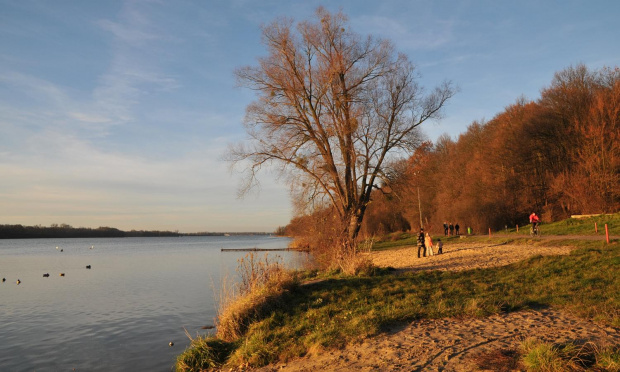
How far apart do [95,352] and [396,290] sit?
27.0ft

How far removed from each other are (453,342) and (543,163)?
129 ft

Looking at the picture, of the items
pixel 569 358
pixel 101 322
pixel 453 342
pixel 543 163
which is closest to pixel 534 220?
pixel 543 163

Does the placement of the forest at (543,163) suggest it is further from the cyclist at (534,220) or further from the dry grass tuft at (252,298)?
the dry grass tuft at (252,298)

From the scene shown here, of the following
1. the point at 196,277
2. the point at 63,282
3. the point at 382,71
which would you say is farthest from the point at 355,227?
the point at 63,282

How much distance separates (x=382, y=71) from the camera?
23484mm

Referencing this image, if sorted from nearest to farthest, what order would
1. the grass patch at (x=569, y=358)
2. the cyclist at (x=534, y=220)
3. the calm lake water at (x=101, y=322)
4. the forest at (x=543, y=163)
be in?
the grass patch at (x=569, y=358), the calm lake water at (x=101, y=322), the cyclist at (x=534, y=220), the forest at (x=543, y=163)

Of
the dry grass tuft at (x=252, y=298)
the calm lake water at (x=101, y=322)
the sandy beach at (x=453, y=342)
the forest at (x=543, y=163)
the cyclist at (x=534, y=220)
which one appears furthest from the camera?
the forest at (x=543, y=163)

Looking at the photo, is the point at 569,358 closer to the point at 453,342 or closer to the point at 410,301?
the point at 453,342

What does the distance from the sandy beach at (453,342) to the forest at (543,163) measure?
60.2 feet

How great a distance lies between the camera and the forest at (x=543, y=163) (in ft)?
106

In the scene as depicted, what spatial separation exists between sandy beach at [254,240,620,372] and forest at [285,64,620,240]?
1836 cm

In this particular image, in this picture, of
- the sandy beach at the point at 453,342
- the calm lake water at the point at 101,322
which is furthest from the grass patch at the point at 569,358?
the calm lake water at the point at 101,322

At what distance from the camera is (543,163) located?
4031 centimetres

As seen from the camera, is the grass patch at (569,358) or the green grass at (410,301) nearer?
the grass patch at (569,358)
